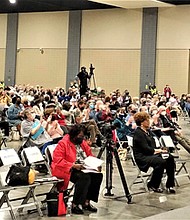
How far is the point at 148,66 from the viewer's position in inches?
1168

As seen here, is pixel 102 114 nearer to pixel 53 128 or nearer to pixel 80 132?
pixel 53 128

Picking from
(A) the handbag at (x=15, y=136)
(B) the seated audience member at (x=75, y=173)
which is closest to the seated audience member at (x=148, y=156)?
(B) the seated audience member at (x=75, y=173)

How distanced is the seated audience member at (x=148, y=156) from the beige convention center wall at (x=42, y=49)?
81.7 ft

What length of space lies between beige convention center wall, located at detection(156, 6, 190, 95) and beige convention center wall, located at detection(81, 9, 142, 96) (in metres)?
1.35

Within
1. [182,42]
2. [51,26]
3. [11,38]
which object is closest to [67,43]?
[51,26]

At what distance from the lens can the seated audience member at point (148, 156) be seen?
7.52m

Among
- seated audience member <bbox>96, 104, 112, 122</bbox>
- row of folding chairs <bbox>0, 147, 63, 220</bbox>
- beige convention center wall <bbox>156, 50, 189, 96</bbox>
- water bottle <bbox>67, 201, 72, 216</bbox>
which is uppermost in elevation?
beige convention center wall <bbox>156, 50, 189, 96</bbox>

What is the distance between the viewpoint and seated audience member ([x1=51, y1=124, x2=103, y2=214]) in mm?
6289

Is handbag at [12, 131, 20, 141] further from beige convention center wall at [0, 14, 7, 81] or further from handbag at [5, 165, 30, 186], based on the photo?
beige convention center wall at [0, 14, 7, 81]

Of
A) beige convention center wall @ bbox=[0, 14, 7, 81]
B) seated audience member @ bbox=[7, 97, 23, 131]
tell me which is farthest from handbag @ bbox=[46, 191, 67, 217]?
beige convention center wall @ bbox=[0, 14, 7, 81]

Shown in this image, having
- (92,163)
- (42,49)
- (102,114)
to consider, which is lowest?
(92,163)

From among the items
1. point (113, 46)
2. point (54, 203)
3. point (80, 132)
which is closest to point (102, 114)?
point (80, 132)

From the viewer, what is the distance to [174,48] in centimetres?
2906

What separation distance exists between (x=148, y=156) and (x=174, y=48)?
22.2 meters
